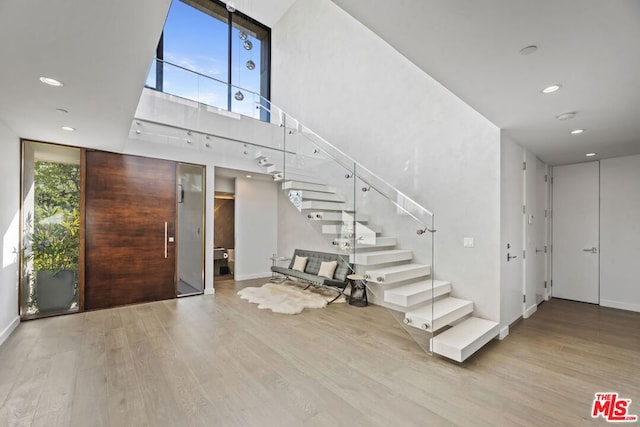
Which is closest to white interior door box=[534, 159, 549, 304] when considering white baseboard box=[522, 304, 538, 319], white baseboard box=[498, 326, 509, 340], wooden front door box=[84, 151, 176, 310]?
white baseboard box=[522, 304, 538, 319]

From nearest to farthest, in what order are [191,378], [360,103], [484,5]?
1. [484,5]
2. [191,378]
3. [360,103]

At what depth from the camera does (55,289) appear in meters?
4.43

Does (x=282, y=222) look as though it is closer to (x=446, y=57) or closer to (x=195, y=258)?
(x=195, y=258)

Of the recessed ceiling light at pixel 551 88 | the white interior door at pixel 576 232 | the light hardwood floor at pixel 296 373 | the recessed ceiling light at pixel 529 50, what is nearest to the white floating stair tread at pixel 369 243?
the light hardwood floor at pixel 296 373

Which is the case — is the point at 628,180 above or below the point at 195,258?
above

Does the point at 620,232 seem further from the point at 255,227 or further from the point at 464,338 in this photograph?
the point at 255,227

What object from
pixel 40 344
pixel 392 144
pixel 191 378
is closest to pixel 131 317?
pixel 40 344

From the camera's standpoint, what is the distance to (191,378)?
2.64 meters

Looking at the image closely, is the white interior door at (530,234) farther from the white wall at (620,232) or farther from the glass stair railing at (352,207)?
the glass stair railing at (352,207)

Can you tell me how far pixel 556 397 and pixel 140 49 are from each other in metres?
4.15

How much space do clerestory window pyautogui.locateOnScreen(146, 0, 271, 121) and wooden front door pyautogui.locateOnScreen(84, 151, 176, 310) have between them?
167 centimetres

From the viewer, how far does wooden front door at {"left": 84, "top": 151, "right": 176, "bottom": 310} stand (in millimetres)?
4727

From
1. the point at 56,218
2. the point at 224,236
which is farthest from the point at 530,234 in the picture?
the point at 56,218

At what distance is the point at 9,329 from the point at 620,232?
9.24m
